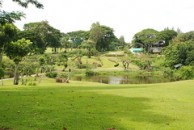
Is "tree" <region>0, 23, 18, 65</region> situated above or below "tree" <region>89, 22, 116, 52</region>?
below

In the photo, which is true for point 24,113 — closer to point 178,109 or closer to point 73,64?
point 178,109

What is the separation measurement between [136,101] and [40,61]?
47.3 meters

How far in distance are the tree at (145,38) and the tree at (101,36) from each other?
464 inches

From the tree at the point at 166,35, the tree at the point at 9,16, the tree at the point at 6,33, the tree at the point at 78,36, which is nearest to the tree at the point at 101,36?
the tree at the point at 78,36

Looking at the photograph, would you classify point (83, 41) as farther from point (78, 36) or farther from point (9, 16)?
point (9, 16)

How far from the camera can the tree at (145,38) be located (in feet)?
457

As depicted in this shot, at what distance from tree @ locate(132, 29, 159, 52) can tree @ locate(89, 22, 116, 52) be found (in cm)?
1180

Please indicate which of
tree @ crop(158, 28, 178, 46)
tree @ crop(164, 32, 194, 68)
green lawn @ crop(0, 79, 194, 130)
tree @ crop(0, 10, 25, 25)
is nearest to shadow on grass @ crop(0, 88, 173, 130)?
green lawn @ crop(0, 79, 194, 130)

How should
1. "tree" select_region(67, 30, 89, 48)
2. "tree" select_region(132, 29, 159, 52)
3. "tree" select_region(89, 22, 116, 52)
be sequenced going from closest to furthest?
1. "tree" select_region(89, 22, 116, 52)
2. "tree" select_region(132, 29, 159, 52)
3. "tree" select_region(67, 30, 89, 48)

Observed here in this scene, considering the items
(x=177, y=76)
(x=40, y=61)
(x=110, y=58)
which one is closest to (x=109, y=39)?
(x=110, y=58)

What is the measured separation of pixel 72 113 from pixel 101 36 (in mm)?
Result: 118144

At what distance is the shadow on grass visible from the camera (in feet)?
38.3

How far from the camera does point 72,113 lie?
44.9 feet

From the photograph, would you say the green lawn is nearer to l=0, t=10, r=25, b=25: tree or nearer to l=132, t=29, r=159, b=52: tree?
l=0, t=10, r=25, b=25: tree
